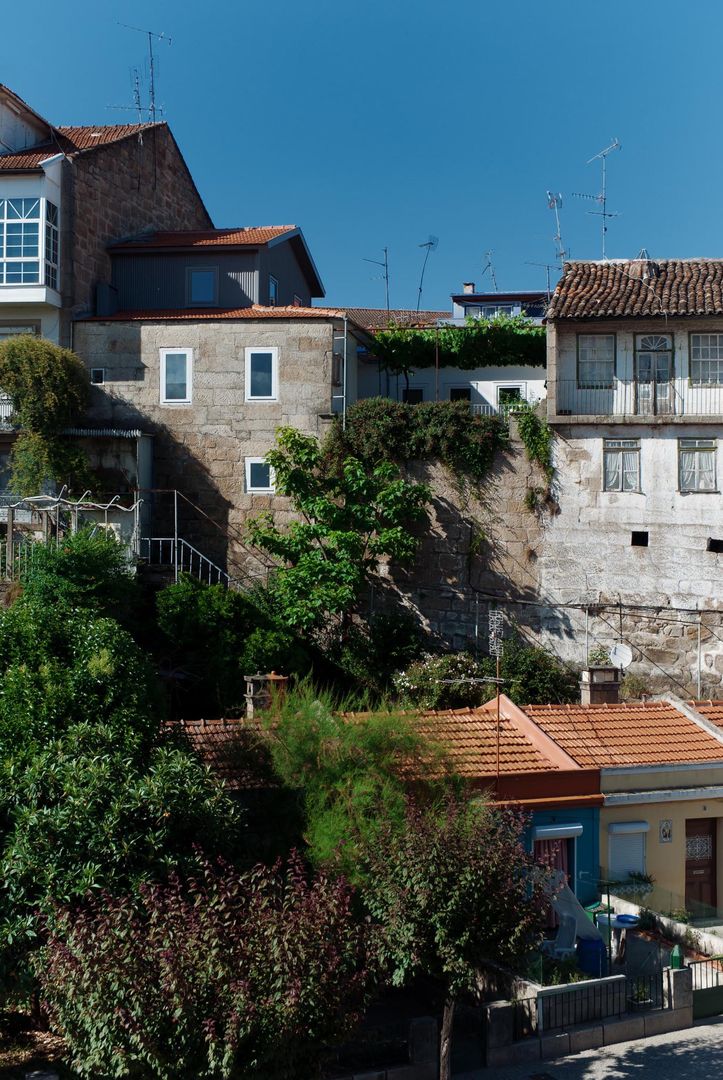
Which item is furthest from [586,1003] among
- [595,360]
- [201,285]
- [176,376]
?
[201,285]

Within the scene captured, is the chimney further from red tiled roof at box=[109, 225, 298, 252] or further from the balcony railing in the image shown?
red tiled roof at box=[109, 225, 298, 252]

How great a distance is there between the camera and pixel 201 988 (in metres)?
10.5

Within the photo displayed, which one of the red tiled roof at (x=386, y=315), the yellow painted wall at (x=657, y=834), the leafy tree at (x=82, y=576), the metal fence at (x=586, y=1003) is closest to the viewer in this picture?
the metal fence at (x=586, y=1003)

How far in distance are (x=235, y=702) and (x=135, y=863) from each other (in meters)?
10.9

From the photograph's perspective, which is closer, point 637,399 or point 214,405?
point 637,399

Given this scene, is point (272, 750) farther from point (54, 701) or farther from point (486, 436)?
point (486, 436)

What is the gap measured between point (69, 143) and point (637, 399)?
16.8 metres

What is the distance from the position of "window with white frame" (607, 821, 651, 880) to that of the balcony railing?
10.6m

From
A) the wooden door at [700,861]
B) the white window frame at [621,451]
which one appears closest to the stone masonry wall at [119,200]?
the white window frame at [621,451]

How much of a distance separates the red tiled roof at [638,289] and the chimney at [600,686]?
27.0 feet

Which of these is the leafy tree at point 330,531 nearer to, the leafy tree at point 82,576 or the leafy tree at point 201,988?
the leafy tree at point 82,576

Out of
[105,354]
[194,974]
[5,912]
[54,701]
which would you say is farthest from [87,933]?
[105,354]

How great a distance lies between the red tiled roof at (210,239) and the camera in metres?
30.9

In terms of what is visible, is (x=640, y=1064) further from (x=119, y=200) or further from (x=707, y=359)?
(x=119, y=200)
